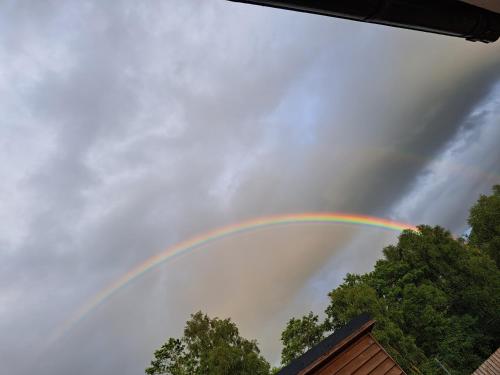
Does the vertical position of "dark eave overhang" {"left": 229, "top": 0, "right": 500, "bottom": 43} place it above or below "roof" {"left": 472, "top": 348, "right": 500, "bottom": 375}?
above

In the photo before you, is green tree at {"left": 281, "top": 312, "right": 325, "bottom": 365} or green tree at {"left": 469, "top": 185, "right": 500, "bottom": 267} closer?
green tree at {"left": 281, "top": 312, "right": 325, "bottom": 365}

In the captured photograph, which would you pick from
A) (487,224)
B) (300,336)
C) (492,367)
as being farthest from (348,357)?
(487,224)

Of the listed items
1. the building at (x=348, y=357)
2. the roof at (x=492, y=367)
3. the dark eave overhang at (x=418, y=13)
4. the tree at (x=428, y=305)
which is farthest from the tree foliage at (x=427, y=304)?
the dark eave overhang at (x=418, y=13)

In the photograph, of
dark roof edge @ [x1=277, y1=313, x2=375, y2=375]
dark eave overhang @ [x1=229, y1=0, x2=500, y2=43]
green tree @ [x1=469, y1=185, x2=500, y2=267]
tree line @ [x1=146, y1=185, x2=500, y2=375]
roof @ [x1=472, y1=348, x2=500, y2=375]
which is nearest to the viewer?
dark eave overhang @ [x1=229, y1=0, x2=500, y2=43]

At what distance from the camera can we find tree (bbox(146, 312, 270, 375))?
25078 millimetres

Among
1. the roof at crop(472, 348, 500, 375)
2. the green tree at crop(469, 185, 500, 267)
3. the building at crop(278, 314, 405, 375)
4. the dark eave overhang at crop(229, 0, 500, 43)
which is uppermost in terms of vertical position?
the green tree at crop(469, 185, 500, 267)

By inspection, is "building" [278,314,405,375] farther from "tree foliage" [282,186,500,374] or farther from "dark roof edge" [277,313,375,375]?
"tree foliage" [282,186,500,374]

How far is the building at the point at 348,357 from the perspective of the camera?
369 inches

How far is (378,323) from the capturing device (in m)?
27.8

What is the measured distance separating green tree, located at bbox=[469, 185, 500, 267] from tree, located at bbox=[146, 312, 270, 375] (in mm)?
34718

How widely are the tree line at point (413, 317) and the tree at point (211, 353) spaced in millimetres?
79

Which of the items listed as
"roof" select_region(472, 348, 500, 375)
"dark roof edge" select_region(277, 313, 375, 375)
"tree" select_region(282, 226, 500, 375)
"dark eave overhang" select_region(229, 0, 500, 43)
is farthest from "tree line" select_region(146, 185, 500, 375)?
"dark eave overhang" select_region(229, 0, 500, 43)

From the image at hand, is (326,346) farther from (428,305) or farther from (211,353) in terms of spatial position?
(428,305)

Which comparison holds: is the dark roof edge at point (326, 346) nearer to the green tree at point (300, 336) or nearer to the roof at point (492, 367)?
the roof at point (492, 367)
